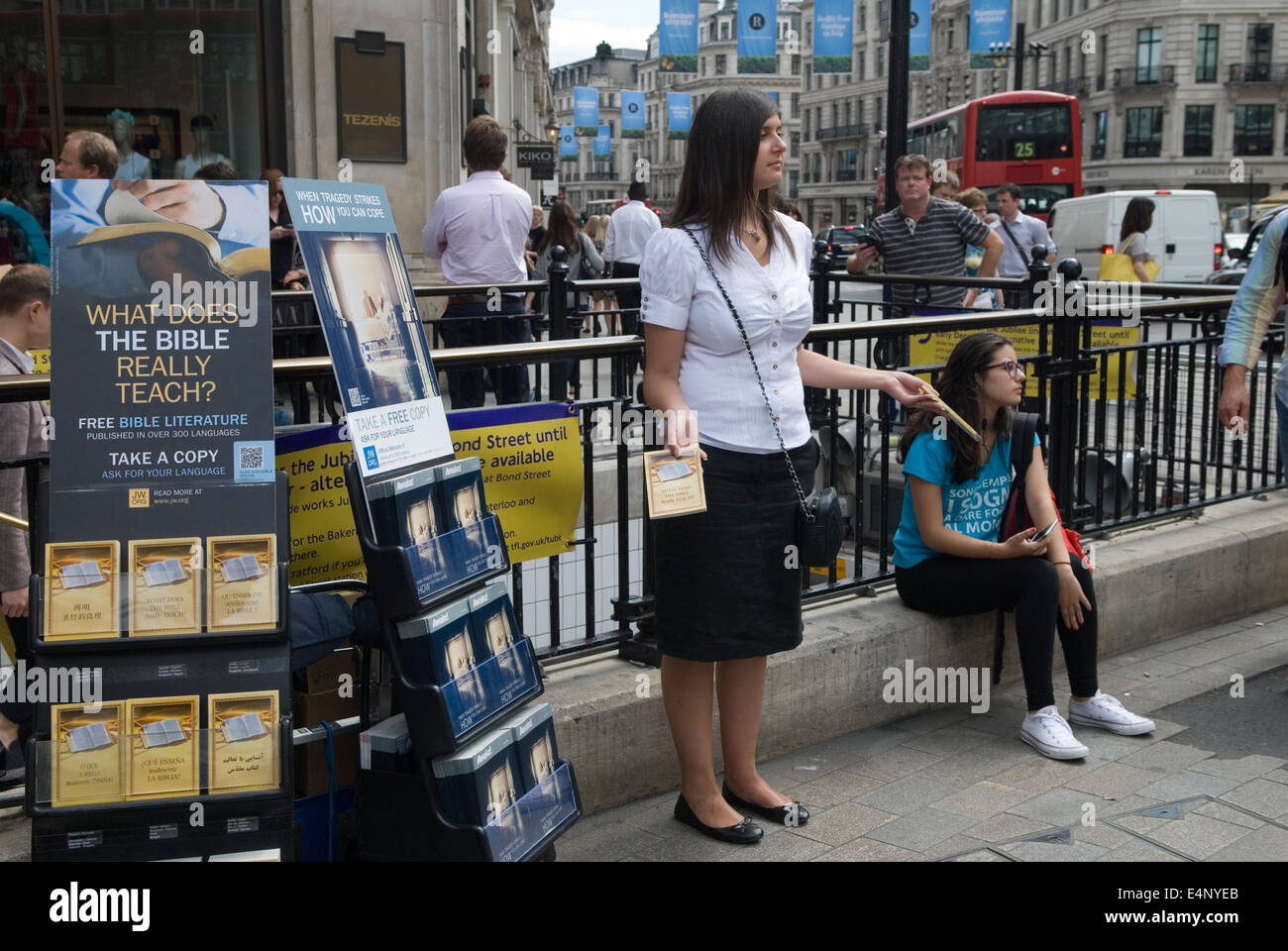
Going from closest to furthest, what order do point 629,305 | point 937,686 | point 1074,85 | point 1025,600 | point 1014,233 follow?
1. point 1025,600
2. point 937,686
3. point 629,305
4. point 1014,233
5. point 1074,85

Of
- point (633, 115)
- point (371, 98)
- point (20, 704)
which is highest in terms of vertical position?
point (633, 115)

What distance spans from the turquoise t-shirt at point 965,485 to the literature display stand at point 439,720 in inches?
71.6

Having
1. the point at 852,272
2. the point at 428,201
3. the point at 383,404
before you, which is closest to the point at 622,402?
the point at 383,404

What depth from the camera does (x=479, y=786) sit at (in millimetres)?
3221

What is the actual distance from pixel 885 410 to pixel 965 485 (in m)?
0.52

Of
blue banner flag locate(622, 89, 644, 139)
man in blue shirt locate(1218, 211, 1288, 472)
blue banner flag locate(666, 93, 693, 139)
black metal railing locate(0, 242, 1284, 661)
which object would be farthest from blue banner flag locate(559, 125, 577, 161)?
man in blue shirt locate(1218, 211, 1288, 472)

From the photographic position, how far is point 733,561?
380 centimetres

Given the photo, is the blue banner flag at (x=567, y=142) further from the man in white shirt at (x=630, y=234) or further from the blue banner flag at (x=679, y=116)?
the man in white shirt at (x=630, y=234)

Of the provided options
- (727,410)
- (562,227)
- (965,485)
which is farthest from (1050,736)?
(562,227)

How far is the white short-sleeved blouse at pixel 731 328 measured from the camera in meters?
3.68

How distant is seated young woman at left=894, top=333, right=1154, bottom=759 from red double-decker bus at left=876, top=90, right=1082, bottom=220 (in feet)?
101

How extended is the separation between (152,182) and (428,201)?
9399 mm

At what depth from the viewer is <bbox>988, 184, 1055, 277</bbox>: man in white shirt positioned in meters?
13.1

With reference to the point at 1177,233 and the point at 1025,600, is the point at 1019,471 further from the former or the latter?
the point at 1177,233
